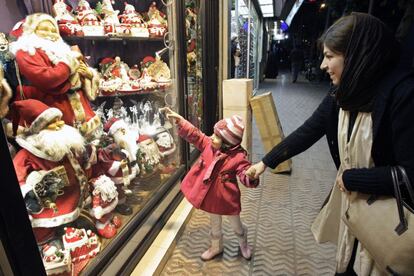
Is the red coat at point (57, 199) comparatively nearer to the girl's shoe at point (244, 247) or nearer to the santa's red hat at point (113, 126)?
the santa's red hat at point (113, 126)

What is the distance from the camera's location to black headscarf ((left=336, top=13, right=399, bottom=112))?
1.03 meters

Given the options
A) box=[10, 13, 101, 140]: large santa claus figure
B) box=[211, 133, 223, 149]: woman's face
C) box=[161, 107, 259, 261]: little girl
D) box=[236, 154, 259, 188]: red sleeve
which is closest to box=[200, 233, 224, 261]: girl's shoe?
box=[161, 107, 259, 261]: little girl

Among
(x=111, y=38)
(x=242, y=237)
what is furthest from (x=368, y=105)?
(x=111, y=38)

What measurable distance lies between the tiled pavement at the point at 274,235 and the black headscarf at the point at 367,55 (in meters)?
1.37

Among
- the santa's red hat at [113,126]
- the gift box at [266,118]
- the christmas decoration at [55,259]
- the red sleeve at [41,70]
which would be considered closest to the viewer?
the red sleeve at [41,70]

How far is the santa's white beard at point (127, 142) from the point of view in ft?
6.38

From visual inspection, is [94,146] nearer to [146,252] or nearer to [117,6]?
[146,252]

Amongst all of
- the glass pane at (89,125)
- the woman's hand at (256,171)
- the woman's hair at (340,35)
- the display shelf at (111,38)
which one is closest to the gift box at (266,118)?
the glass pane at (89,125)

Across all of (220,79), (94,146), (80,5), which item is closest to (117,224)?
(94,146)

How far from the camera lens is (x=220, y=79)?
3.83 meters

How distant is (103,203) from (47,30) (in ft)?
3.28

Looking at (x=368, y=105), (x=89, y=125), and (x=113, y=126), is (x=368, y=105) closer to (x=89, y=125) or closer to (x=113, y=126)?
(x=89, y=125)

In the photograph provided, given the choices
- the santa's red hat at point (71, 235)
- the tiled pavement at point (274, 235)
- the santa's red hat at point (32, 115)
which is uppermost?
the santa's red hat at point (32, 115)

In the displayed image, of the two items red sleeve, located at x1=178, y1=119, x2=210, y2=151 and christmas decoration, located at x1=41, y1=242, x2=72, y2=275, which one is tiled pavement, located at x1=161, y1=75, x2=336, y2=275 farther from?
red sleeve, located at x1=178, y1=119, x2=210, y2=151
